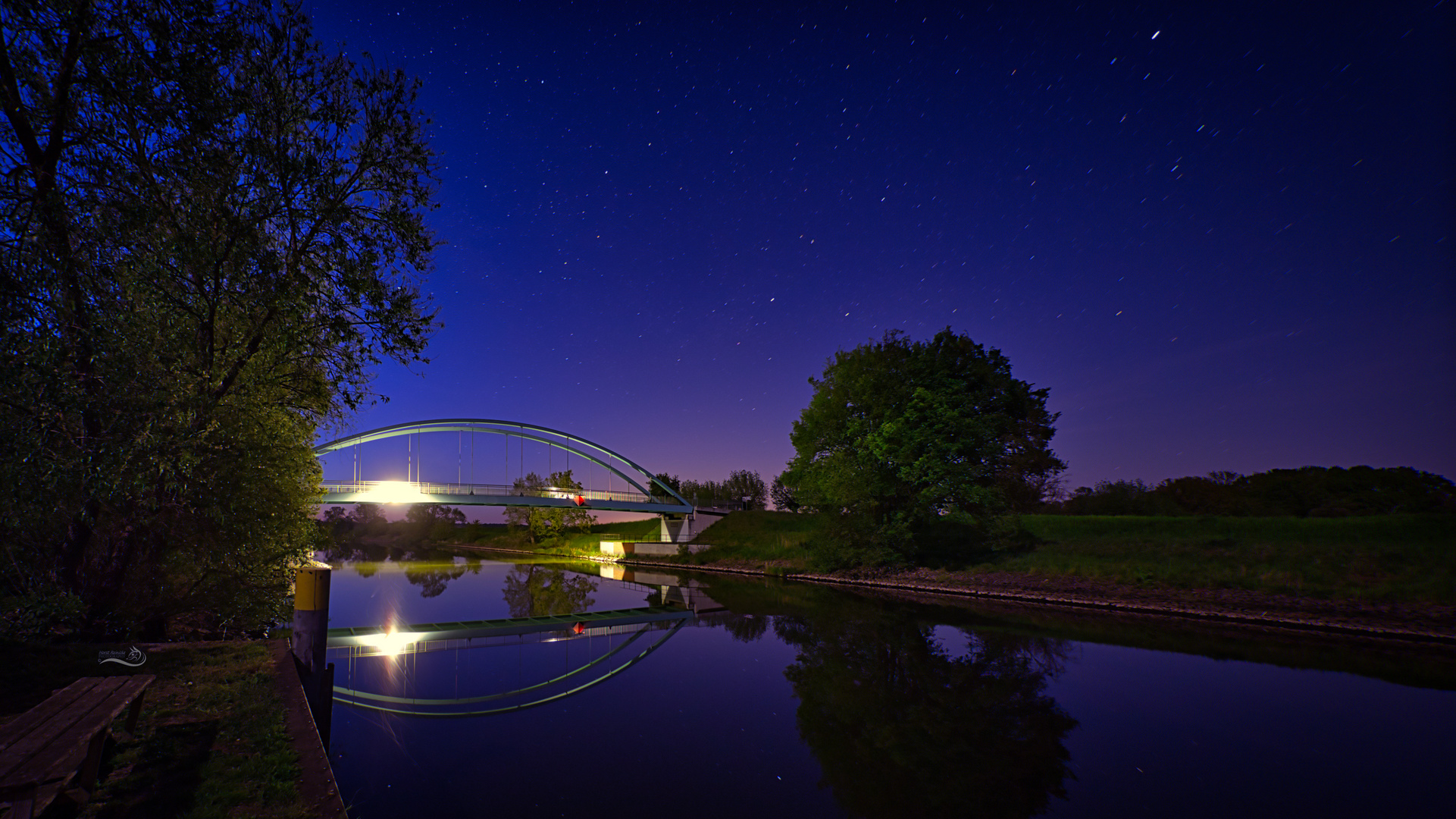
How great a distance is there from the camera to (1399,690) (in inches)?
414

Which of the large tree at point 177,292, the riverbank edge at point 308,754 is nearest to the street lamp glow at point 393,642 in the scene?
the large tree at point 177,292

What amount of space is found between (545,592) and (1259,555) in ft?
93.8

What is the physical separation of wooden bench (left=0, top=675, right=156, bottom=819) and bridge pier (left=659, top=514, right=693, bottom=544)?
45.9 m

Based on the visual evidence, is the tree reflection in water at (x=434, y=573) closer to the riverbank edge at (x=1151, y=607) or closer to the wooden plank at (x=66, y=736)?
the riverbank edge at (x=1151, y=607)

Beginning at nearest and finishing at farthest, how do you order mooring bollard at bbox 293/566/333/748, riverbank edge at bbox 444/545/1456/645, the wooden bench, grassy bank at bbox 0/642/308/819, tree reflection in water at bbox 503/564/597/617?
the wooden bench, grassy bank at bbox 0/642/308/819, mooring bollard at bbox 293/566/333/748, riverbank edge at bbox 444/545/1456/645, tree reflection in water at bbox 503/564/597/617

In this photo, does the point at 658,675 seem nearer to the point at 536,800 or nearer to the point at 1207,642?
the point at 536,800

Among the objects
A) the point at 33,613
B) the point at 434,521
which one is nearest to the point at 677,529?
the point at 33,613

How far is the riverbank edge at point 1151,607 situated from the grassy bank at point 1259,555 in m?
1.20

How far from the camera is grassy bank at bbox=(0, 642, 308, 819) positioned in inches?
177

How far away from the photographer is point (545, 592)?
27.3 metres

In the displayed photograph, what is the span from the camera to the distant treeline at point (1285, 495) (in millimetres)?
27266

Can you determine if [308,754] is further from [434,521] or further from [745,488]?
[434,521]

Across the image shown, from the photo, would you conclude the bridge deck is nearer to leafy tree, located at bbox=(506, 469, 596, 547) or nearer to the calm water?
leafy tree, located at bbox=(506, 469, 596, 547)

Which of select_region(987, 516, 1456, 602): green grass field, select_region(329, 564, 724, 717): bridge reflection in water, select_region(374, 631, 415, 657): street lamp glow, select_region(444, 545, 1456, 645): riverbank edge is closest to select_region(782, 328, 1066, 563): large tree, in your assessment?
select_region(444, 545, 1456, 645): riverbank edge
